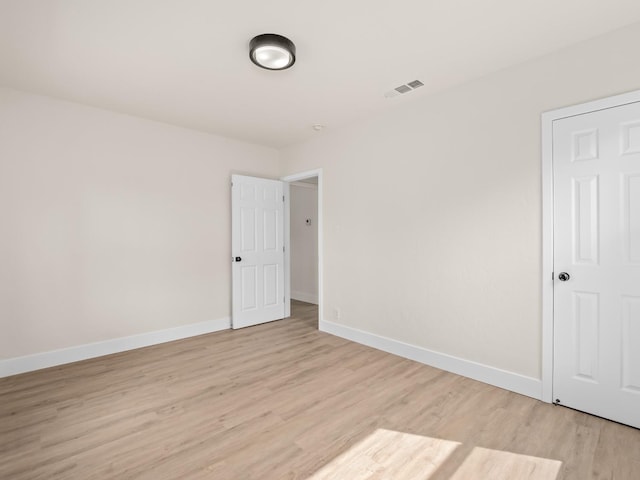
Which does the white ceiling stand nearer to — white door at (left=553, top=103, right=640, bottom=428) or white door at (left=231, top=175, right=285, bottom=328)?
white door at (left=553, top=103, right=640, bottom=428)

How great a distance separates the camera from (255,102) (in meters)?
3.28

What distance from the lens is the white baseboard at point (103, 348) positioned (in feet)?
9.98

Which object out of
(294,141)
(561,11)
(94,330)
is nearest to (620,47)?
(561,11)

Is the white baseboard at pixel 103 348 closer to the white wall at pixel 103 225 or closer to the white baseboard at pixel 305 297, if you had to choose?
the white wall at pixel 103 225

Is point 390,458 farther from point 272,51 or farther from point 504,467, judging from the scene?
point 272,51

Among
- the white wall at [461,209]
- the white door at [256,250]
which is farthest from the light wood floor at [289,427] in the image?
the white door at [256,250]

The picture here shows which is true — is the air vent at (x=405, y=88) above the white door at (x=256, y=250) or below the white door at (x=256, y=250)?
above

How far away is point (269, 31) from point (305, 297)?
16.7 ft

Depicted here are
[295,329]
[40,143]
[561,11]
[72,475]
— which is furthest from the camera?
[295,329]

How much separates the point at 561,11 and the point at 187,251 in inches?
169

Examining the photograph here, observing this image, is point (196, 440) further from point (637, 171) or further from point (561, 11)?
point (561, 11)

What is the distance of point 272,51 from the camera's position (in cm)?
225

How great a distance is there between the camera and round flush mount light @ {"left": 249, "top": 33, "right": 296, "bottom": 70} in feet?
7.18

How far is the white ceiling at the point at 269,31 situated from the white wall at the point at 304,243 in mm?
3207
